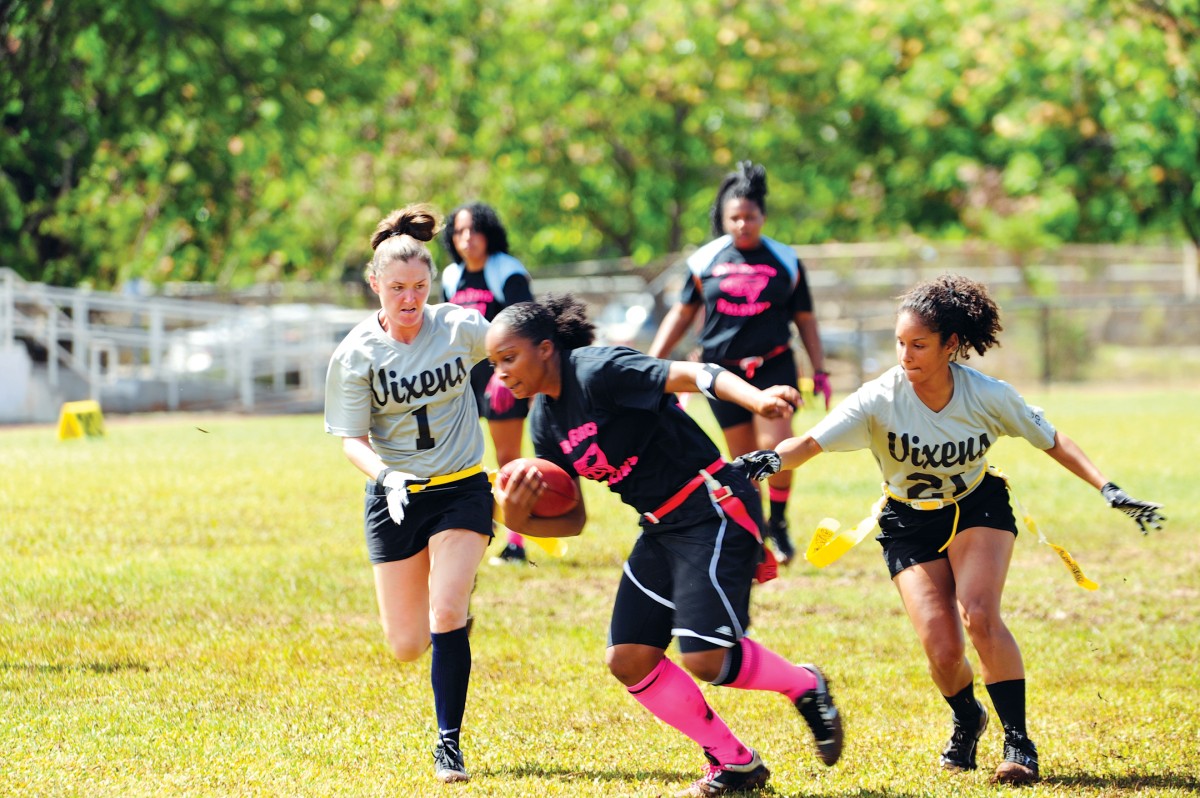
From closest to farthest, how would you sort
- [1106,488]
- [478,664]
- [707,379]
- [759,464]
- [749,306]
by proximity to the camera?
[707,379] → [759,464] → [1106,488] → [478,664] → [749,306]

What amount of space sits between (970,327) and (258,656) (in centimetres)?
382

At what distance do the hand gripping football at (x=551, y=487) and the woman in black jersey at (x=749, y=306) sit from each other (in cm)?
425

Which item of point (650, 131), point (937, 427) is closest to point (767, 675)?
point (937, 427)

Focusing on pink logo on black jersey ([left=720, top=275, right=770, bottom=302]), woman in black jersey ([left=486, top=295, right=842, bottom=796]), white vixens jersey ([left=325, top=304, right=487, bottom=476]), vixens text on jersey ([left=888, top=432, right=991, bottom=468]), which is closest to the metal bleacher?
pink logo on black jersey ([left=720, top=275, right=770, bottom=302])

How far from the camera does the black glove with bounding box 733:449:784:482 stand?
5.23 metres

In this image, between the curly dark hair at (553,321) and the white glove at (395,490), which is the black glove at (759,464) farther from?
the white glove at (395,490)

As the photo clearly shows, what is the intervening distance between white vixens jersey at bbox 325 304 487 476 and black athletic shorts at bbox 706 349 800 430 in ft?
11.8

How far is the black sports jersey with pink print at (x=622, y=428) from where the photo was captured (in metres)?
5.12

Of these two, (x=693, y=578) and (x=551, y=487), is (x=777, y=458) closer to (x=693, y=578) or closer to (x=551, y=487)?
(x=693, y=578)

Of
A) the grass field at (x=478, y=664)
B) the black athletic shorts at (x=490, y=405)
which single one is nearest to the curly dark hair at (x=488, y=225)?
the black athletic shorts at (x=490, y=405)

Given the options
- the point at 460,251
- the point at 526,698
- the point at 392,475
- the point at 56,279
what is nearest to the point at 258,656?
the point at 526,698

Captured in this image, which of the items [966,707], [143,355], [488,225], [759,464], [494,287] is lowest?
[966,707]

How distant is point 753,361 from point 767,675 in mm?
4317

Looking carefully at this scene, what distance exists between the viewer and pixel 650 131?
37.8 meters
